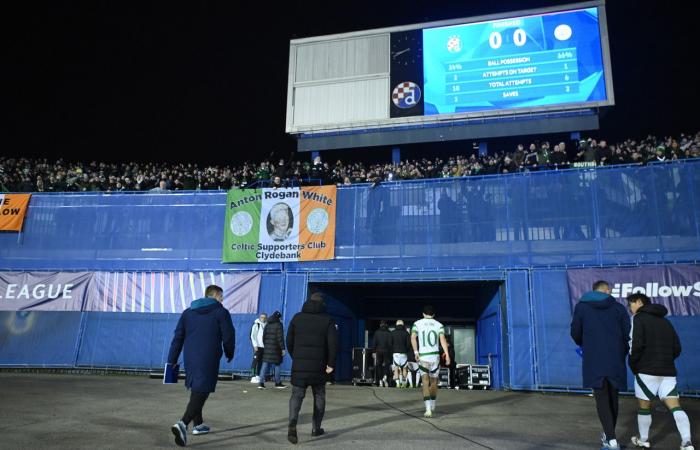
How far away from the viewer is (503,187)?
50.0 feet

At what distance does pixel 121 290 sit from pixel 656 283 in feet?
50.0

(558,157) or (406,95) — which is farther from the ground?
(406,95)

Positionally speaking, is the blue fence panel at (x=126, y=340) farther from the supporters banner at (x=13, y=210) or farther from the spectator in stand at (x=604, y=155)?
the spectator in stand at (x=604, y=155)

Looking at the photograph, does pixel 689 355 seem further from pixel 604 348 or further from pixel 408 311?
pixel 408 311

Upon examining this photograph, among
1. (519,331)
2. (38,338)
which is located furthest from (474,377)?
(38,338)

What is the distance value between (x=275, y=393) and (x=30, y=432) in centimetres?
627

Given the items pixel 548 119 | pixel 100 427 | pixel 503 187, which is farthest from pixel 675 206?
pixel 100 427

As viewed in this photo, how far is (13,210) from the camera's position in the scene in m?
17.8

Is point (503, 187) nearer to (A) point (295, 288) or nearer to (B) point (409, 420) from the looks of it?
(A) point (295, 288)

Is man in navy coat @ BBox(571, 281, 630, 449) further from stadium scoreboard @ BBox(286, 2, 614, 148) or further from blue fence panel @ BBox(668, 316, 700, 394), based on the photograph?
stadium scoreboard @ BBox(286, 2, 614, 148)

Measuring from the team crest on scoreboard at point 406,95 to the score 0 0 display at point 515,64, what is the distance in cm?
43

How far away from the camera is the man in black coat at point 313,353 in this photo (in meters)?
6.89

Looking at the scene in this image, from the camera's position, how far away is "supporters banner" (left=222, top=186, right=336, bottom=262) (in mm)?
16375

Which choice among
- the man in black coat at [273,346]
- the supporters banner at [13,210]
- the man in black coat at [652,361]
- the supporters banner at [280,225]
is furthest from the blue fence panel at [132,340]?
the man in black coat at [652,361]
